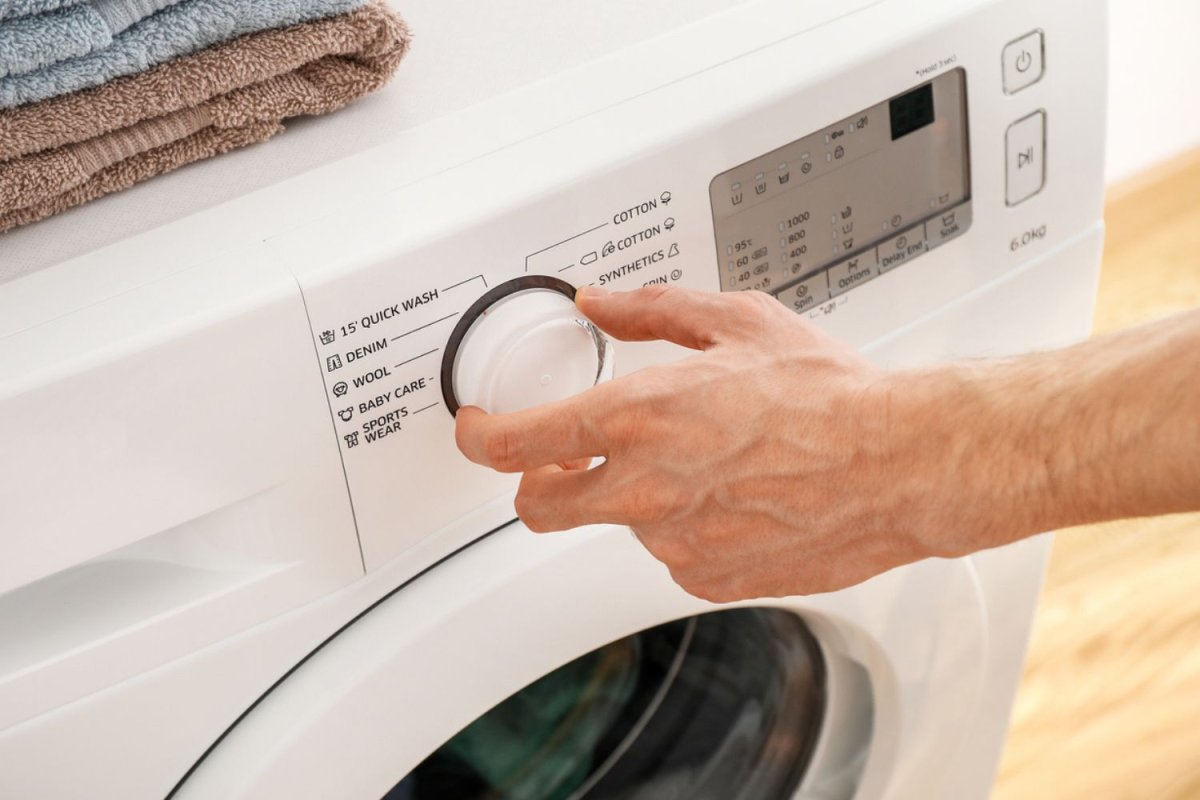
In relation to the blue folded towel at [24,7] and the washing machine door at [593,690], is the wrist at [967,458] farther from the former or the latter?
the blue folded towel at [24,7]

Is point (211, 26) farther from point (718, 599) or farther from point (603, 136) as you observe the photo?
point (718, 599)

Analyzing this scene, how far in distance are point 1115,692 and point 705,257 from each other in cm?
75

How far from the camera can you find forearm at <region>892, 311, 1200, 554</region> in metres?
0.38

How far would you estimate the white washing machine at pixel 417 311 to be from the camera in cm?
38

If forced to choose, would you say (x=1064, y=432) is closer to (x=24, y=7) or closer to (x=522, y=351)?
(x=522, y=351)

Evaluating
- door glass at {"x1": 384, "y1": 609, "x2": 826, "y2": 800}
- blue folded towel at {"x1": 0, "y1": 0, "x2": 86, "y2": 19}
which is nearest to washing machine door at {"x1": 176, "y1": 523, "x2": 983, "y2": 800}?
door glass at {"x1": 384, "y1": 609, "x2": 826, "y2": 800}

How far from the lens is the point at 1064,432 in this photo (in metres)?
0.40

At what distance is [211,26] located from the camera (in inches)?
15.8

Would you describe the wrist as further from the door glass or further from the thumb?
the door glass

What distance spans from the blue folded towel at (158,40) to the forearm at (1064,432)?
242 millimetres

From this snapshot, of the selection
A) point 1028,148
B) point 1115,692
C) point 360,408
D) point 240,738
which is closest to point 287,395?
point 360,408

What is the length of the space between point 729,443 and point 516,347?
0.25 feet

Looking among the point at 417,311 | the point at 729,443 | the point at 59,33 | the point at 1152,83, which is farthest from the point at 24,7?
the point at 1152,83

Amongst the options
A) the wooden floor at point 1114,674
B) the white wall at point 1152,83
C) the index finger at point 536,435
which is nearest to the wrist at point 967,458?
the index finger at point 536,435
